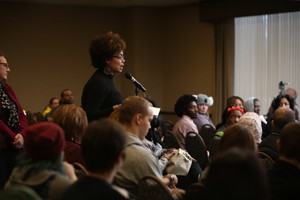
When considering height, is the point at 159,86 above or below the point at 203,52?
below

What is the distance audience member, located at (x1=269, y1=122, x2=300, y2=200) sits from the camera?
2.49 meters

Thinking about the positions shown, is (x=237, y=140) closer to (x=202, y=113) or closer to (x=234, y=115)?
(x=234, y=115)

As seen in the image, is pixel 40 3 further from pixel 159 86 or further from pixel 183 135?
pixel 183 135

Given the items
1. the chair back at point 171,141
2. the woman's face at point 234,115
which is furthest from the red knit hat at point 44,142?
the woman's face at point 234,115

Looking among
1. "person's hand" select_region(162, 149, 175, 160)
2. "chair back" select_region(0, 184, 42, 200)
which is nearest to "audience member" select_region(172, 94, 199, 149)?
"person's hand" select_region(162, 149, 175, 160)

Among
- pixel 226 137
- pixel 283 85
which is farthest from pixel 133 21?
pixel 226 137

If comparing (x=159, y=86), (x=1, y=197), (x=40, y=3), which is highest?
(x=40, y=3)

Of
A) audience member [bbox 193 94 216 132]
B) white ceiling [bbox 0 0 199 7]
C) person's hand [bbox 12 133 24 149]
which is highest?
white ceiling [bbox 0 0 199 7]

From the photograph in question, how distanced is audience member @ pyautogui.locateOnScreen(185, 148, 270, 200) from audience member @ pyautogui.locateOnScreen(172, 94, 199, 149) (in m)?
4.52

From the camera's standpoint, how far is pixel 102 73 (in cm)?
413

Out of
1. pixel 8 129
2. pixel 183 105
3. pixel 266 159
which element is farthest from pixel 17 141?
pixel 183 105

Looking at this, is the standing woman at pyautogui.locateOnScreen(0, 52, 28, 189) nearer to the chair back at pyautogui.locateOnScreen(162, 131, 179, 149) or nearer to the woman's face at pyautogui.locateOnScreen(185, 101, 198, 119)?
the chair back at pyautogui.locateOnScreen(162, 131, 179, 149)

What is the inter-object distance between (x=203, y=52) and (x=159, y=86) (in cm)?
147

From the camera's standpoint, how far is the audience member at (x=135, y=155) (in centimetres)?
302
